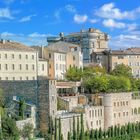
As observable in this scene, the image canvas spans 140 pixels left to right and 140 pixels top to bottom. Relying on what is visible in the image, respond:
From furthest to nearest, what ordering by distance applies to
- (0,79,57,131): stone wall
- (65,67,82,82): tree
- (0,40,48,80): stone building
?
(65,67,82,82): tree < (0,40,48,80): stone building < (0,79,57,131): stone wall

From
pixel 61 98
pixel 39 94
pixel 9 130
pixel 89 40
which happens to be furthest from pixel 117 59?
pixel 9 130

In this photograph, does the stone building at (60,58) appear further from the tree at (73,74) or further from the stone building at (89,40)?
the stone building at (89,40)

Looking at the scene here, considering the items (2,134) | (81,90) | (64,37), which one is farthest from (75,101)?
(64,37)

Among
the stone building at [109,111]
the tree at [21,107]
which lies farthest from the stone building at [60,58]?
the tree at [21,107]

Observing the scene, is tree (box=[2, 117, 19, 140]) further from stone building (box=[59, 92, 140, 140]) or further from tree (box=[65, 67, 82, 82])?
tree (box=[65, 67, 82, 82])

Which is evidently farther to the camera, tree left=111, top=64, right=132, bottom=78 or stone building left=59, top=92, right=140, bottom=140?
tree left=111, top=64, right=132, bottom=78

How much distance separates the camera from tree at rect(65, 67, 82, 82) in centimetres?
7769

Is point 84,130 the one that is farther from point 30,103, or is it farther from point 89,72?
point 89,72

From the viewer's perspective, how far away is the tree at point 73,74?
255 feet

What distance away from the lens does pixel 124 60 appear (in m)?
103

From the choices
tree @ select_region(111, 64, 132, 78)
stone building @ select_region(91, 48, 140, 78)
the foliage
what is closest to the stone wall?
the foliage

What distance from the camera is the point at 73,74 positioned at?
258 feet

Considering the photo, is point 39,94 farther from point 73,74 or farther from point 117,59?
point 117,59

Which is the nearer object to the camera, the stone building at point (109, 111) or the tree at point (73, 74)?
the stone building at point (109, 111)
